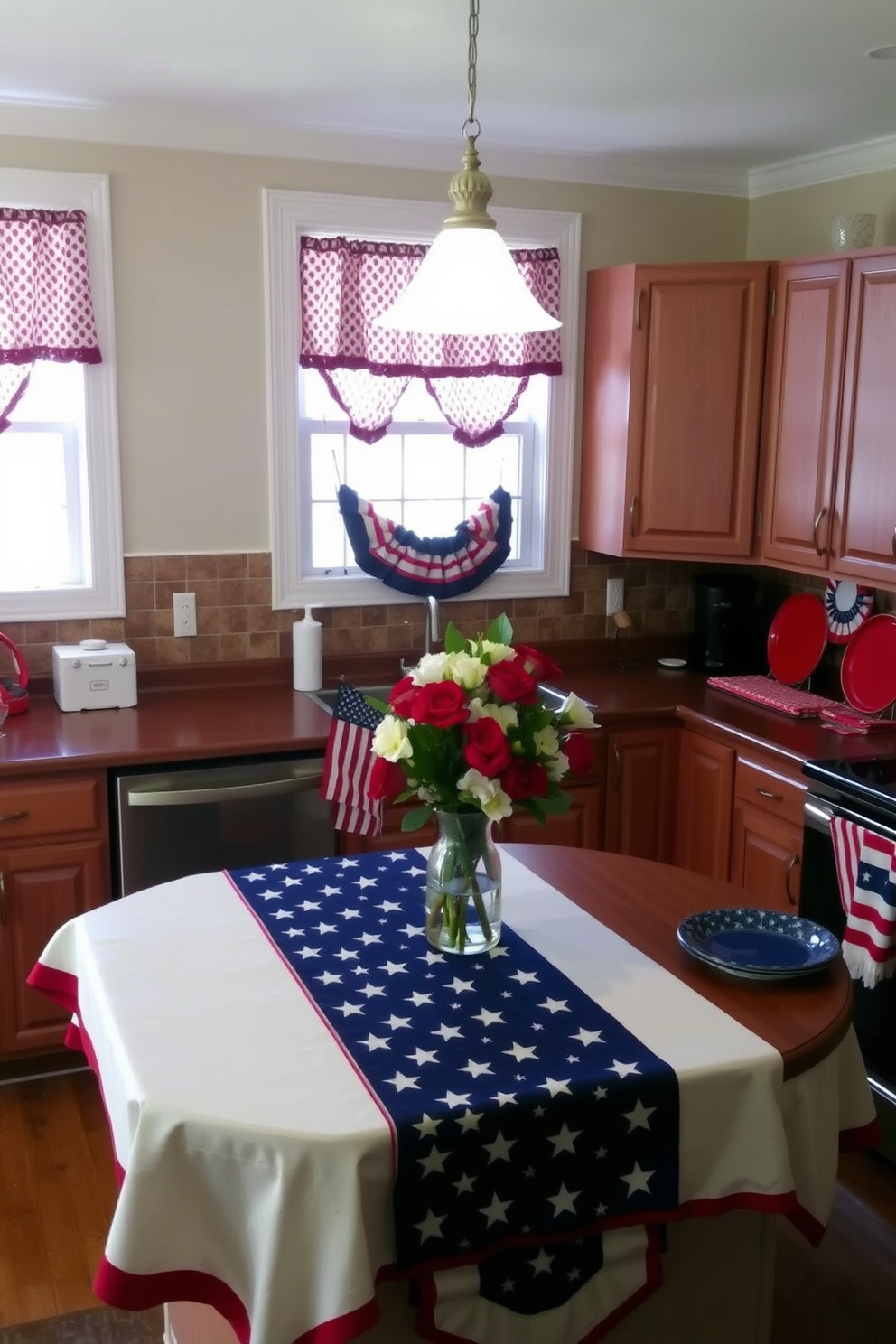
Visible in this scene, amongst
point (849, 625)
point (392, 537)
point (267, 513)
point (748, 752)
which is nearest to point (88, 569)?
point (267, 513)

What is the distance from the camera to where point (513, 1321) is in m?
1.59

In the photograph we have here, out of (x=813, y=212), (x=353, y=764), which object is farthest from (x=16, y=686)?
(x=813, y=212)

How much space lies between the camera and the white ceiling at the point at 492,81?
8.36ft

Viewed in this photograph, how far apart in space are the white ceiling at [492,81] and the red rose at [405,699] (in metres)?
1.46

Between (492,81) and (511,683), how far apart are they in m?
1.92

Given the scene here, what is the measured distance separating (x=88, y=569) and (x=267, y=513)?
1.81 feet

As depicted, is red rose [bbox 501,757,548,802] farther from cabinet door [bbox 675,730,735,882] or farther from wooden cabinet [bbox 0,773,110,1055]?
cabinet door [bbox 675,730,735,882]

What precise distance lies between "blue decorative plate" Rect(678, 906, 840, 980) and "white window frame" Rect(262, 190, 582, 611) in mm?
2009

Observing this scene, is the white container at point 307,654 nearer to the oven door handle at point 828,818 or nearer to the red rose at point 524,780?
the oven door handle at point 828,818

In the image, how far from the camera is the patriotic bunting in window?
3.82 meters

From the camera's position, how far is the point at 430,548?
3.91 metres

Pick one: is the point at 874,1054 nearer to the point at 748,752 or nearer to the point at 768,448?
the point at 748,752

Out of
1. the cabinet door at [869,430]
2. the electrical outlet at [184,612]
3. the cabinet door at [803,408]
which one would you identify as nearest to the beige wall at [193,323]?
the electrical outlet at [184,612]

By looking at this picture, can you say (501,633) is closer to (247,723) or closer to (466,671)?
(466,671)
